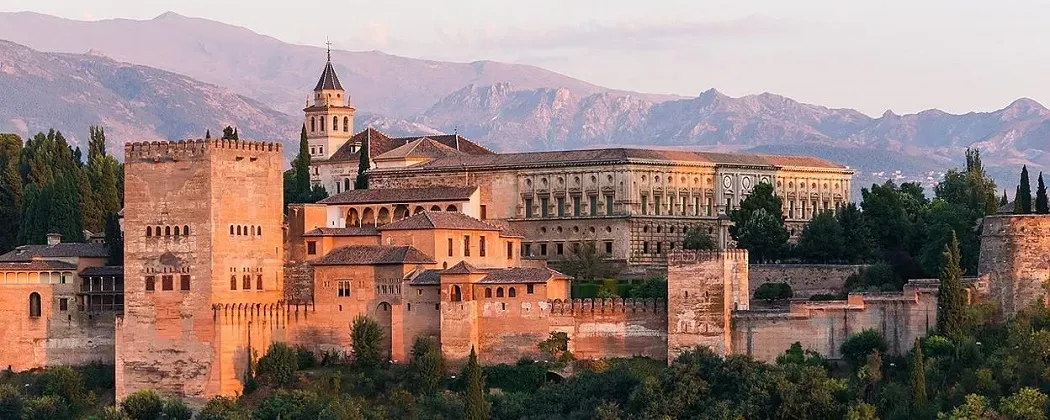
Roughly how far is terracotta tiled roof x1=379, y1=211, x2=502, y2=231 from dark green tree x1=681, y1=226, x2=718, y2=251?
853 cm

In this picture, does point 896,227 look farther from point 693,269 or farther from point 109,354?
point 109,354

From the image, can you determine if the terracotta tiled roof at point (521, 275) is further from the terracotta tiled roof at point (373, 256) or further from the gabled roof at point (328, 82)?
the gabled roof at point (328, 82)

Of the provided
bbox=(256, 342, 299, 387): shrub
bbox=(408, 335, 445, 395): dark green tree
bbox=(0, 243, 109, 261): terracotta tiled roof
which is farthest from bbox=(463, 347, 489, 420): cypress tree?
bbox=(0, 243, 109, 261): terracotta tiled roof

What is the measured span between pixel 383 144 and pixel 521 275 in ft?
89.0

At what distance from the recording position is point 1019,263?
54875 millimetres

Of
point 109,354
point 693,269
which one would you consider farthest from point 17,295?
point 693,269

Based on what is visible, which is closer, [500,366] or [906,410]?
[906,410]

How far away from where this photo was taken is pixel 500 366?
57844 mm

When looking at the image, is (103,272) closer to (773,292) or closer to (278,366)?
(278,366)

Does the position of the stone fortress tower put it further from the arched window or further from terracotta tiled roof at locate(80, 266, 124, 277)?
the arched window

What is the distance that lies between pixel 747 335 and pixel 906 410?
5877 millimetres

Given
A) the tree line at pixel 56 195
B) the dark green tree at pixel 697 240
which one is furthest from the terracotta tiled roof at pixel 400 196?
the tree line at pixel 56 195

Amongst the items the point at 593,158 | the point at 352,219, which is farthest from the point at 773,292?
the point at 352,219

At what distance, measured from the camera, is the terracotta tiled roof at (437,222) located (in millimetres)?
61406
